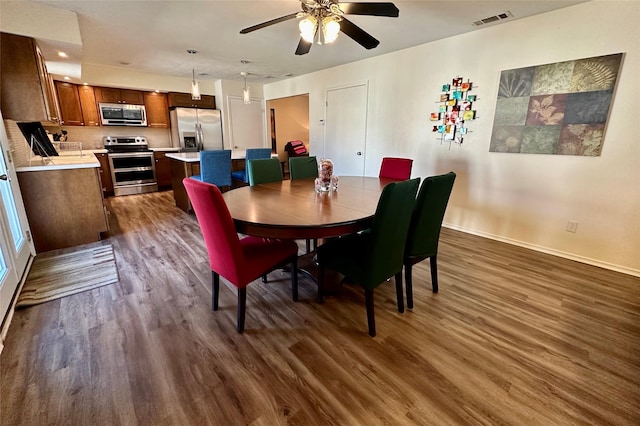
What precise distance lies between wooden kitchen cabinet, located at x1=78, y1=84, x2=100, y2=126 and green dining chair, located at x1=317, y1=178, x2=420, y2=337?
20.0ft

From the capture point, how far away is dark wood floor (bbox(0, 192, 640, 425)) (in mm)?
1294

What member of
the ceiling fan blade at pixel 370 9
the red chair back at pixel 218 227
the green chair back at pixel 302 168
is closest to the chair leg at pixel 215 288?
the red chair back at pixel 218 227

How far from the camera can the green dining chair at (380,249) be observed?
61.0 inches

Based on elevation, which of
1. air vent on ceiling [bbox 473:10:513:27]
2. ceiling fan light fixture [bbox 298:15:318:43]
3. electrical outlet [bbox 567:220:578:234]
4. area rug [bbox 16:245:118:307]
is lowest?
area rug [bbox 16:245:118:307]

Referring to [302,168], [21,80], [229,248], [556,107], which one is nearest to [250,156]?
[302,168]

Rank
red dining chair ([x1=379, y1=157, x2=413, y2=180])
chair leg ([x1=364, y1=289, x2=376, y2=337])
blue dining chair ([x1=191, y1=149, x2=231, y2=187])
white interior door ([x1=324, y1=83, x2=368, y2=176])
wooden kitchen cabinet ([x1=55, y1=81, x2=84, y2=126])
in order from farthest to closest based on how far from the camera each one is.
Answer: wooden kitchen cabinet ([x1=55, y1=81, x2=84, y2=126]), white interior door ([x1=324, y1=83, x2=368, y2=176]), blue dining chair ([x1=191, y1=149, x2=231, y2=187]), red dining chair ([x1=379, y1=157, x2=413, y2=180]), chair leg ([x1=364, y1=289, x2=376, y2=337])

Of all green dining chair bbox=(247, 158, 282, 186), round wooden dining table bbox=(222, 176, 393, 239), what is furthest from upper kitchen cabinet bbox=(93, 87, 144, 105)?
round wooden dining table bbox=(222, 176, 393, 239)

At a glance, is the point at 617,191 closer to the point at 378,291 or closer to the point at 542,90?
the point at 542,90

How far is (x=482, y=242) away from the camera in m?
3.31

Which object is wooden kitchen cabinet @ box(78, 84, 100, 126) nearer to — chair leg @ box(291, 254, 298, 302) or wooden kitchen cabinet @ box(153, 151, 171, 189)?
wooden kitchen cabinet @ box(153, 151, 171, 189)

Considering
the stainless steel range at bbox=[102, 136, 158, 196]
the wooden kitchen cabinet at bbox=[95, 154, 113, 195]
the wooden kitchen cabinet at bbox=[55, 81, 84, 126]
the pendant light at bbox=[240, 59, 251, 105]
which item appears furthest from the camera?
the stainless steel range at bbox=[102, 136, 158, 196]

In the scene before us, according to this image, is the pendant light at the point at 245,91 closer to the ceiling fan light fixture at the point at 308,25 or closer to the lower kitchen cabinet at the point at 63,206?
the lower kitchen cabinet at the point at 63,206

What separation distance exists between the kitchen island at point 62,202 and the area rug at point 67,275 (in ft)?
0.90

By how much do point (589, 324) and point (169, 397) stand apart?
8.73ft
